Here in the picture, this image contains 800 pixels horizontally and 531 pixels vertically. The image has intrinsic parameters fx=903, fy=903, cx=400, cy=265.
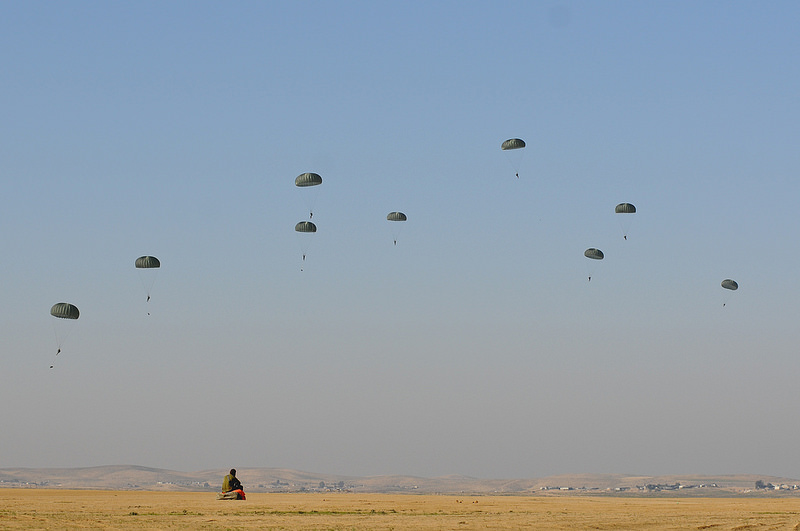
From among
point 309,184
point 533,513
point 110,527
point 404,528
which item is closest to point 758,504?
point 533,513

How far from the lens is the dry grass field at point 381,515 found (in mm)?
31172

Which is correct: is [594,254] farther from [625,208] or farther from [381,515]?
[381,515]

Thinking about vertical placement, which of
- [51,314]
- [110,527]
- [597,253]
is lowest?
[110,527]

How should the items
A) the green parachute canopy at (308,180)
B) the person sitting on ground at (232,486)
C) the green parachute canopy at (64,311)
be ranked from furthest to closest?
the green parachute canopy at (308,180) < the green parachute canopy at (64,311) < the person sitting on ground at (232,486)

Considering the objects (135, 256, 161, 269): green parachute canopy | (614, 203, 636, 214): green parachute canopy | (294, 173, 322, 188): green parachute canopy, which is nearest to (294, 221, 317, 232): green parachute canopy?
(294, 173, 322, 188): green parachute canopy

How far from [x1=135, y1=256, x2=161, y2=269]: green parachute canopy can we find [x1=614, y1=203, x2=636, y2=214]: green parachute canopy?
4673cm

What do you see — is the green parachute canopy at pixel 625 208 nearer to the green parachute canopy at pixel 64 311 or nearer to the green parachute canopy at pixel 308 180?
the green parachute canopy at pixel 308 180

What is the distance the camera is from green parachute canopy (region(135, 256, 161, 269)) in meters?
83.2

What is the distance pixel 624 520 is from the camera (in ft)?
114

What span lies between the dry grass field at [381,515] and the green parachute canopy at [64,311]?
33441 mm

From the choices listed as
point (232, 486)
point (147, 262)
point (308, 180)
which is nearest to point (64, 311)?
point (147, 262)

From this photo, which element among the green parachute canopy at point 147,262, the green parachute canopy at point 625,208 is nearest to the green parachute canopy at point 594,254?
the green parachute canopy at point 625,208

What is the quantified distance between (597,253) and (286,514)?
226 feet

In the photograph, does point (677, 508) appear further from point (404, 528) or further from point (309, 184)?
point (309, 184)
